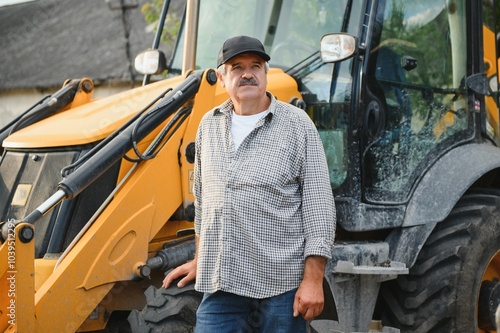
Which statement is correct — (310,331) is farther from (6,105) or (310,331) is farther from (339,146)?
(6,105)

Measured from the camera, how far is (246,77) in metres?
4.07

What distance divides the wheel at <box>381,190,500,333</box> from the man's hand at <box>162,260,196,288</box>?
5.57 feet

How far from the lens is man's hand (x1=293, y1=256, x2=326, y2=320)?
3.82 meters

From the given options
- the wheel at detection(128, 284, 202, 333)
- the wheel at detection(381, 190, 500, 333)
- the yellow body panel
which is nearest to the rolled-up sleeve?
the wheel at detection(128, 284, 202, 333)

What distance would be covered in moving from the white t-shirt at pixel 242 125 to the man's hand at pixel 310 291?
0.61 metres

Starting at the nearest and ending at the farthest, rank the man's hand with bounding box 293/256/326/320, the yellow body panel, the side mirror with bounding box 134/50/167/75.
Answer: the man's hand with bounding box 293/256/326/320
the yellow body panel
the side mirror with bounding box 134/50/167/75

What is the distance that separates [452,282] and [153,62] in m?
2.62

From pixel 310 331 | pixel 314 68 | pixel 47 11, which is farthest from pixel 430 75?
pixel 47 11

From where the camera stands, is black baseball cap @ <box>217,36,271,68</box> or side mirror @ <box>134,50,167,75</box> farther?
side mirror @ <box>134,50,167,75</box>

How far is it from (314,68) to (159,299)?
1.95 metres

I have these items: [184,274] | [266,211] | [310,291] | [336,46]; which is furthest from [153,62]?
[310,291]

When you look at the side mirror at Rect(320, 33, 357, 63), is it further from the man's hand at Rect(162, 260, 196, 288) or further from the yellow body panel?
the man's hand at Rect(162, 260, 196, 288)

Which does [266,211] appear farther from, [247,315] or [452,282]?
[452,282]

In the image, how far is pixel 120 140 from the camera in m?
5.01
